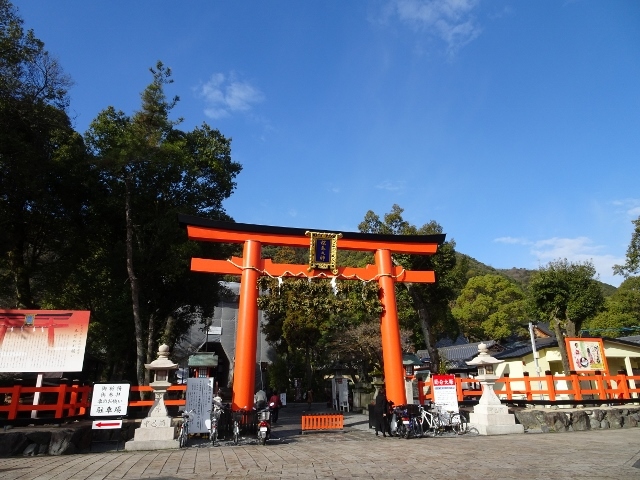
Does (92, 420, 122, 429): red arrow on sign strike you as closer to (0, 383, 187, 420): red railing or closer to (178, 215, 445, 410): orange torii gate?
(0, 383, 187, 420): red railing

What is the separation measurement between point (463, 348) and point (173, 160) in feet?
91.5

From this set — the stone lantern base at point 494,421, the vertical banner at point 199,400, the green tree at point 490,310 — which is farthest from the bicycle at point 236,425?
the green tree at point 490,310

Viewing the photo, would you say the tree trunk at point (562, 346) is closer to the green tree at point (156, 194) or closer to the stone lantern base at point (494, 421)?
the stone lantern base at point (494, 421)

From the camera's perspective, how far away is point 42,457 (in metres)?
8.47

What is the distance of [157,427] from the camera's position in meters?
9.77

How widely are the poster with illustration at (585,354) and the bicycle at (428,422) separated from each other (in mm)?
5696

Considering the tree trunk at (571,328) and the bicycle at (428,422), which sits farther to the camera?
the tree trunk at (571,328)

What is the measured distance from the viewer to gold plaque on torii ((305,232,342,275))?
13.6 meters

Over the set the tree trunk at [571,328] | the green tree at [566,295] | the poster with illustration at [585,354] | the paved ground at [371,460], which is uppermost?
the green tree at [566,295]

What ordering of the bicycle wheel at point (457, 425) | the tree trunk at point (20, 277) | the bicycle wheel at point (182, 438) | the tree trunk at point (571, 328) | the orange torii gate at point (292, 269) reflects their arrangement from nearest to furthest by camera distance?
the bicycle wheel at point (182, 438) < the bicycle wheel at point (457, 425) < the orange torii gate at point (292, 269) < the tree trunk at point (20, 277) < the tree trunk at point (571, 328)

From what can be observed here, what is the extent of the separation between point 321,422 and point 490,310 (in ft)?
109

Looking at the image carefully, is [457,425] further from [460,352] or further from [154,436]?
[460,352]

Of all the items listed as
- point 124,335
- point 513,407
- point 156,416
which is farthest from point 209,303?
point 513,407

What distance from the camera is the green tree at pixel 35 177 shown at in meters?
13.9
